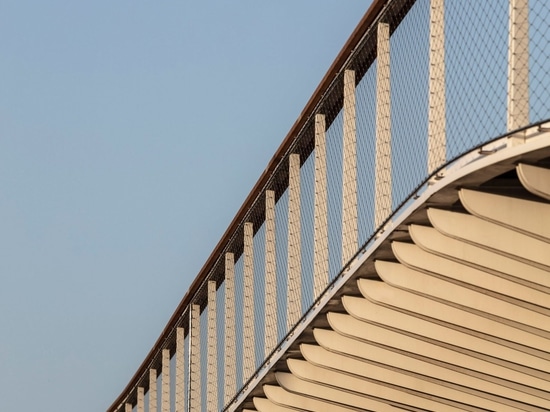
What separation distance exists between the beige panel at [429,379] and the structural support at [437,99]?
510 centimetres

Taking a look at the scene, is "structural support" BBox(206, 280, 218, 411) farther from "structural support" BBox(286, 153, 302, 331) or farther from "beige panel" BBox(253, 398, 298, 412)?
"structural support" BBox(286, 153, 302, 331)

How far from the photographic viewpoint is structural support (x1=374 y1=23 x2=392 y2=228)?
1669 cm

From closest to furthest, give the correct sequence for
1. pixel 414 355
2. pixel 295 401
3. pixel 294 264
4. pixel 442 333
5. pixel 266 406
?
1. pixel 442 333
2. pixel 414 355
3. pixel 294 264
4. pixel 295 401
5. pixel 266 406

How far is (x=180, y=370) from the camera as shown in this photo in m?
31.5

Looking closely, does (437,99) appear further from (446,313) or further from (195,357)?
(195,357)

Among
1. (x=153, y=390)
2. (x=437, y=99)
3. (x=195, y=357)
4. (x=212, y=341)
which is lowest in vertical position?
(x=437, y=99)

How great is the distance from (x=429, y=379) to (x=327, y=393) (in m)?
3.01

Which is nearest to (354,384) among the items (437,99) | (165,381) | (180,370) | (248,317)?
(248,317)

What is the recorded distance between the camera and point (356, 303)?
18.4 meters

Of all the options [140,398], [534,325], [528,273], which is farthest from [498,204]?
[140,398]

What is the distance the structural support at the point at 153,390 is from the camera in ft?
116

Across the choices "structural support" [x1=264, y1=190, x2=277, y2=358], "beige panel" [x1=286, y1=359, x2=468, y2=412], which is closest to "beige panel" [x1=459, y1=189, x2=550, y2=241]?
"beige panel" [x1=286, y1=359, x2=468, y2=412]

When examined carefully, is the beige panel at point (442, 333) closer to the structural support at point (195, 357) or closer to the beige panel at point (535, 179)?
the beige panel at point (535, 179)

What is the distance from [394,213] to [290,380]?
702 cm
